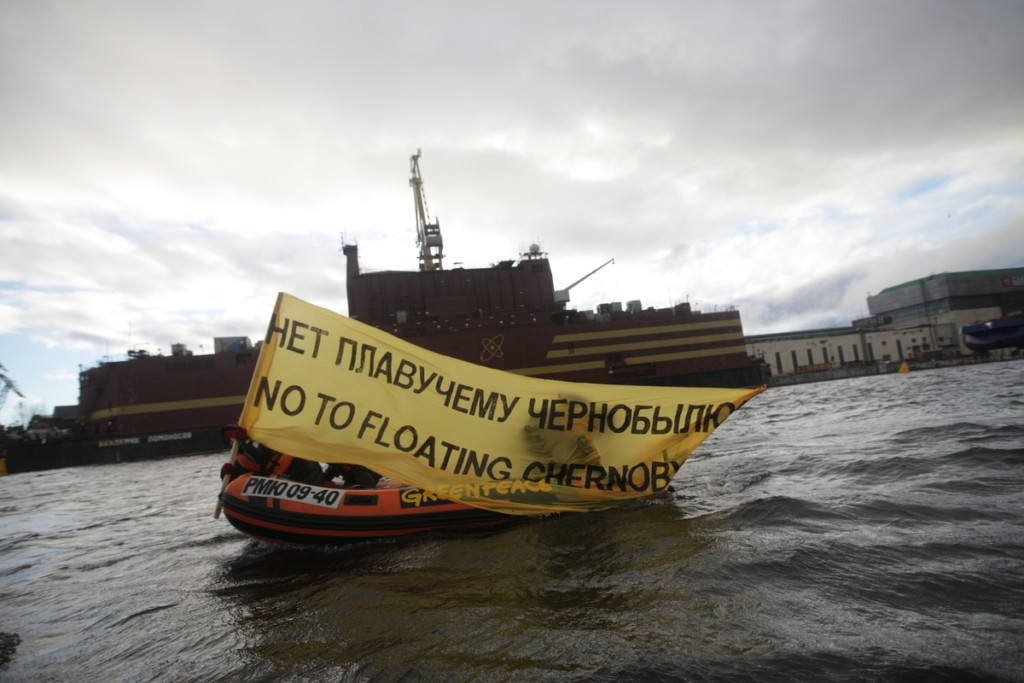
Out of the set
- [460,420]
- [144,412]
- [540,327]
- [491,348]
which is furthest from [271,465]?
[144,412]

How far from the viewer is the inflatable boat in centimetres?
646

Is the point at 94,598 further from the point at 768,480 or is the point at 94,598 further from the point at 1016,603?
the point at 768,480

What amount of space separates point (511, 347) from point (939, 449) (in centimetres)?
2939

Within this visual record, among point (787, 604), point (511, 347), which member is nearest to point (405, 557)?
point (787, 604)

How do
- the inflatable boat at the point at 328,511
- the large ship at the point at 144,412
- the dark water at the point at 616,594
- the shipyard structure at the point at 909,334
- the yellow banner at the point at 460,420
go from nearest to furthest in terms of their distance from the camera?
the dark water at the point at 616,594 < the yellow banner at the point at 460,420 < the inflatable boat at the point at 328,511 < the large ship at the point at 144,412 < the shipyard structure at the point at 909,334

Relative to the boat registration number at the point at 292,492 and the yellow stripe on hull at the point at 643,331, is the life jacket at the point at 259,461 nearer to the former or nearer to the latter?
the boat registration number at the point at 292,492

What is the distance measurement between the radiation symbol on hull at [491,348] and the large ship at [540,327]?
2.9 inches

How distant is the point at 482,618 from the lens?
4.05m

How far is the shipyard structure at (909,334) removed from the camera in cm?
5740

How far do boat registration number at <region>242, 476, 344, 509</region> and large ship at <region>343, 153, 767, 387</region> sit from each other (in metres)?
28.4

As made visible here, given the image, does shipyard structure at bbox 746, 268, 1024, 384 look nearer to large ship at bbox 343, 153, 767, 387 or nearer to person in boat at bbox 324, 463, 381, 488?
large ship at bbox 343, 153, 767, 387

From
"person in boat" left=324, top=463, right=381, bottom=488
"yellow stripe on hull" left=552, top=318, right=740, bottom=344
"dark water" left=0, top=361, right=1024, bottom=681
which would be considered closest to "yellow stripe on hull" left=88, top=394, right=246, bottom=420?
"yellow stripe on hull" left=552, top=318, right=740, bottom=344

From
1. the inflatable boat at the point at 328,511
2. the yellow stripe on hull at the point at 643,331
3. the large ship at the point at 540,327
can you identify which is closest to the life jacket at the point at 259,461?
the inflatable boat at the point at 328,511

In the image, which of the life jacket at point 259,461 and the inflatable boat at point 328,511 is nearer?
the inflatable boat at point 328,511
